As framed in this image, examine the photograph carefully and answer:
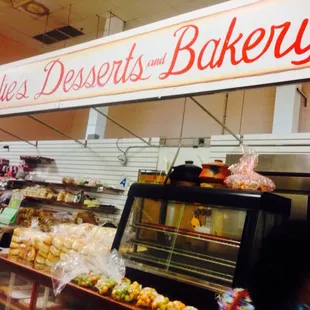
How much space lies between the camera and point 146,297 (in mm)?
1489

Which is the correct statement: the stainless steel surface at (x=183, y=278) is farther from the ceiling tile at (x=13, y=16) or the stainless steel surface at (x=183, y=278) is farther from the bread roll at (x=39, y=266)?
the ceiling tile at (x=13, y=16)

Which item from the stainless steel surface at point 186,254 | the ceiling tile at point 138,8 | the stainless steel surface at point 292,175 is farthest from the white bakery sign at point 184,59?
the ceiling tile at point 138,8

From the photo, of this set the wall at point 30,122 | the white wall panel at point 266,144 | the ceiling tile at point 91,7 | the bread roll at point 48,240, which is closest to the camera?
the bread roll at point 48,240

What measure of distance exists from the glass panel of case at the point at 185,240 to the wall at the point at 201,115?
11.9ft

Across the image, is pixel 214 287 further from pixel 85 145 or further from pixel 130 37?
pixel 85 145

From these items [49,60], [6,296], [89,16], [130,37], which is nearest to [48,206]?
[89,16]

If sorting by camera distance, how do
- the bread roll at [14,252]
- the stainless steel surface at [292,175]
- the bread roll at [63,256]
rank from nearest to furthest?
1. the bread roll at [63,256]
2. the bread roll at [14,252]
3. the stainless steel surface at [292,175]

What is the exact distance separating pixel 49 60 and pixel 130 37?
2.05 ft

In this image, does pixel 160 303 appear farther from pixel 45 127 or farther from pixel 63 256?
pixel 45 127

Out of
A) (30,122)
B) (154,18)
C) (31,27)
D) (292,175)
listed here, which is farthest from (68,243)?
(30,122)

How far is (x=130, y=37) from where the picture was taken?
5.89 ft

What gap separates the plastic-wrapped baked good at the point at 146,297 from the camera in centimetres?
147

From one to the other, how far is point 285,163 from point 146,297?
89.0 inches

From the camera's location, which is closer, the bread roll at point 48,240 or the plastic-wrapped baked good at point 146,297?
the plastic-wrapped baked good at point 146,297
